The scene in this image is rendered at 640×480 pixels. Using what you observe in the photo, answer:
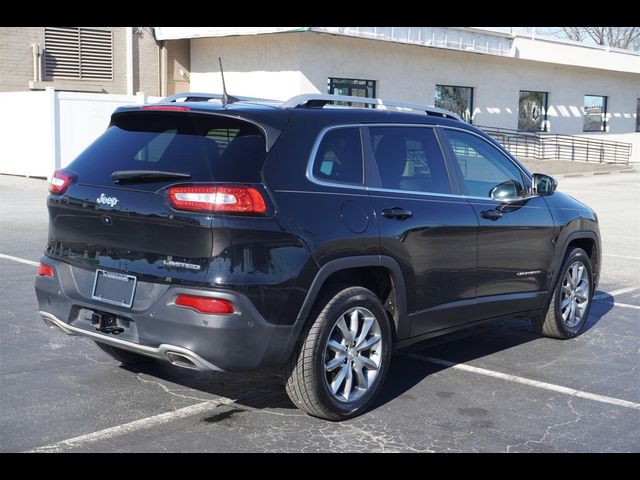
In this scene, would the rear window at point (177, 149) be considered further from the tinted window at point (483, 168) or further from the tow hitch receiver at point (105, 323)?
the tinted window at point (483, 168)

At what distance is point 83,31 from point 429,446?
74.9 ft

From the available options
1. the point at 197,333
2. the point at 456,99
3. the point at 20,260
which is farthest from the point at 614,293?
the point at 456,99

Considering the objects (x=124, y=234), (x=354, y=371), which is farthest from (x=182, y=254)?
(x=354, y=371)

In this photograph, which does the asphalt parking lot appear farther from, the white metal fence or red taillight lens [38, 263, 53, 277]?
the white metal fence

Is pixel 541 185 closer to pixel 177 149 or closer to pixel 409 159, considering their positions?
pixel 409 159

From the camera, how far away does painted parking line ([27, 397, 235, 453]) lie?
4480mm

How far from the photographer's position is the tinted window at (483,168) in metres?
6.13

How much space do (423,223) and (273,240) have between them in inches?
52.4

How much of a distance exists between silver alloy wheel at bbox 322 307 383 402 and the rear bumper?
40cm

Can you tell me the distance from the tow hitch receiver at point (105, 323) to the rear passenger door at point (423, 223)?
164 cm

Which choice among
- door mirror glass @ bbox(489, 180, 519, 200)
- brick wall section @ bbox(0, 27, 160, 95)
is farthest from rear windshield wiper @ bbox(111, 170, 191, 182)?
brick wall section @ bbox(0, 27, 160, 95)

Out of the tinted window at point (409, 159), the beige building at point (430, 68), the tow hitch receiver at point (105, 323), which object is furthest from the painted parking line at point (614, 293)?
the beige building at point (430, 68)

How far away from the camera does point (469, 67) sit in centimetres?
2994

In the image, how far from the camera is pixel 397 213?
5.33m
